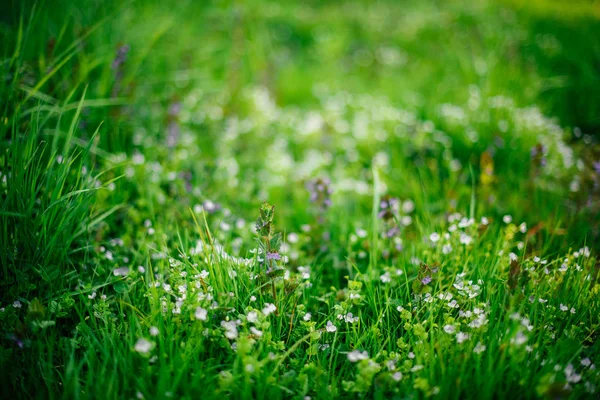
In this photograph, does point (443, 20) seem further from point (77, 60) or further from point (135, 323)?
point (135, 323)

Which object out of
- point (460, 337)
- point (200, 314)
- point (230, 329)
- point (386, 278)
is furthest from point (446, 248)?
point (200, 314)

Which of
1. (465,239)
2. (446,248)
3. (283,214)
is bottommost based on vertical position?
(283,214)

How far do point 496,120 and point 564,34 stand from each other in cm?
377

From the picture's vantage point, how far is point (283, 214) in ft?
11.9

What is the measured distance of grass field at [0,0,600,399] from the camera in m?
2.03

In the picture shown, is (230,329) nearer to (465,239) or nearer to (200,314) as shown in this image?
(200,314)

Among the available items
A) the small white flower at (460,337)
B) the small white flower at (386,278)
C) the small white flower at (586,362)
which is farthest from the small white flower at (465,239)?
the small white flower at (586,362)

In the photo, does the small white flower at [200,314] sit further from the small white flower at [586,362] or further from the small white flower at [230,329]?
the small white flower at [586,362]

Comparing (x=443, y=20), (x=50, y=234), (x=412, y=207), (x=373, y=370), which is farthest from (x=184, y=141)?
(x=443, y=20)

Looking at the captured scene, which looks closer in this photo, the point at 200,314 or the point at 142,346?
the point at 142,346

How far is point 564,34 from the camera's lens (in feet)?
22.2

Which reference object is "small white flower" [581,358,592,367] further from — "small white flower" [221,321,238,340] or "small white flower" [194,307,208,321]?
"small white flower" [194,307,208,321]

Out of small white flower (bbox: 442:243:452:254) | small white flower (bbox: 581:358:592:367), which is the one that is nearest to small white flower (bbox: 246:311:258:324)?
small white flower (bbox: 442:243:452:254)

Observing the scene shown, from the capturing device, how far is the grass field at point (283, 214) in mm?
2025
